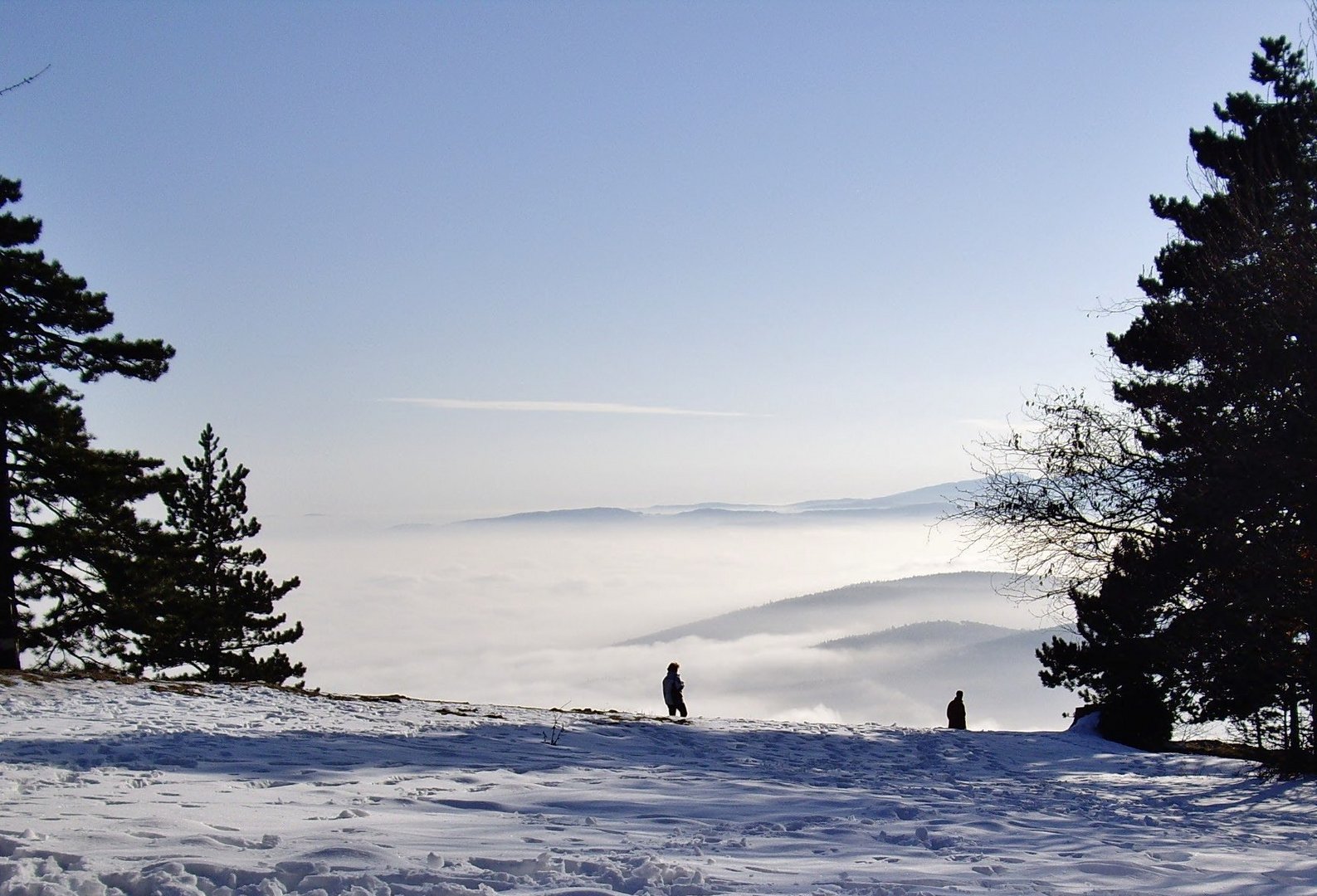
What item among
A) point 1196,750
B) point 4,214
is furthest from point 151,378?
point 1196,750

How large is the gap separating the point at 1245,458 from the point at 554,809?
9.97 metres

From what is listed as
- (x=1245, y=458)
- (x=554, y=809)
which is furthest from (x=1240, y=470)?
(x=554, y=809)

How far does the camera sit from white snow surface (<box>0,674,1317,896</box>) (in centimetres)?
597

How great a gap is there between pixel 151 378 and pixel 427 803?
48.0ft

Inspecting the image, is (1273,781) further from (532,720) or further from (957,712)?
(532,720)

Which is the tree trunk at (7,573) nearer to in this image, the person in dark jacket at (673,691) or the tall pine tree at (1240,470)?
the person in dark jacket at (673,691)

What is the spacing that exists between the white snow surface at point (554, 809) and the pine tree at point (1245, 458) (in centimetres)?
220

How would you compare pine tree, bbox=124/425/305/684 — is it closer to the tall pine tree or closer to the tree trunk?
the tree trunk

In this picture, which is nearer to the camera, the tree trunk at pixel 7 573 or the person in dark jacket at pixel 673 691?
the tree trunk at pixel 7 573

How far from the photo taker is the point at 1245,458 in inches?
498

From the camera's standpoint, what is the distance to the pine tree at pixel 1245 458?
12.7 m

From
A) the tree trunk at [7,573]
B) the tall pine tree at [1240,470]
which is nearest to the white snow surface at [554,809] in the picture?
the tall pine tree at [1240,470]

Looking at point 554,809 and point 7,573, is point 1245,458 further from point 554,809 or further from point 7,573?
point 7,573

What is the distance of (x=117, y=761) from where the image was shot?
33.1ft
